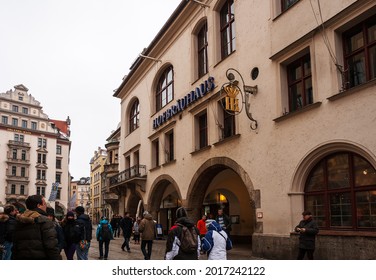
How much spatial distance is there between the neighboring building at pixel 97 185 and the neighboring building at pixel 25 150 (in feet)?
35.7

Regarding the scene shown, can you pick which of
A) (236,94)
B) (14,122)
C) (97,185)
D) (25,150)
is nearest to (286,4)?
(236,94)

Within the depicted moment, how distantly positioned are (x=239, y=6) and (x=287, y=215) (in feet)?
29.3

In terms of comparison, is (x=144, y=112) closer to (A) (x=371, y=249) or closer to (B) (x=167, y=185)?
(B) (x=167, y=185)

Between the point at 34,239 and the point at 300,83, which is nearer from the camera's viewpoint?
the point at 34,239

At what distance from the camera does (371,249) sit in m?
10.8

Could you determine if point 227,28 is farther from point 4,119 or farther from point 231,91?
point 4,119

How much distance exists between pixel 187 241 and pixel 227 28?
46.9ft

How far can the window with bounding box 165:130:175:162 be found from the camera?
82.0ft

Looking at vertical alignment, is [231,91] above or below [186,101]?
below

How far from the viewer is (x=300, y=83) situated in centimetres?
1437

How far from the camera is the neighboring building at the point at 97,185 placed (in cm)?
8525

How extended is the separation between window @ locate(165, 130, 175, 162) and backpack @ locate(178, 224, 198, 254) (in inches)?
693

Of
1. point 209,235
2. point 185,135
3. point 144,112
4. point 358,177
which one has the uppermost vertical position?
point 144,112
